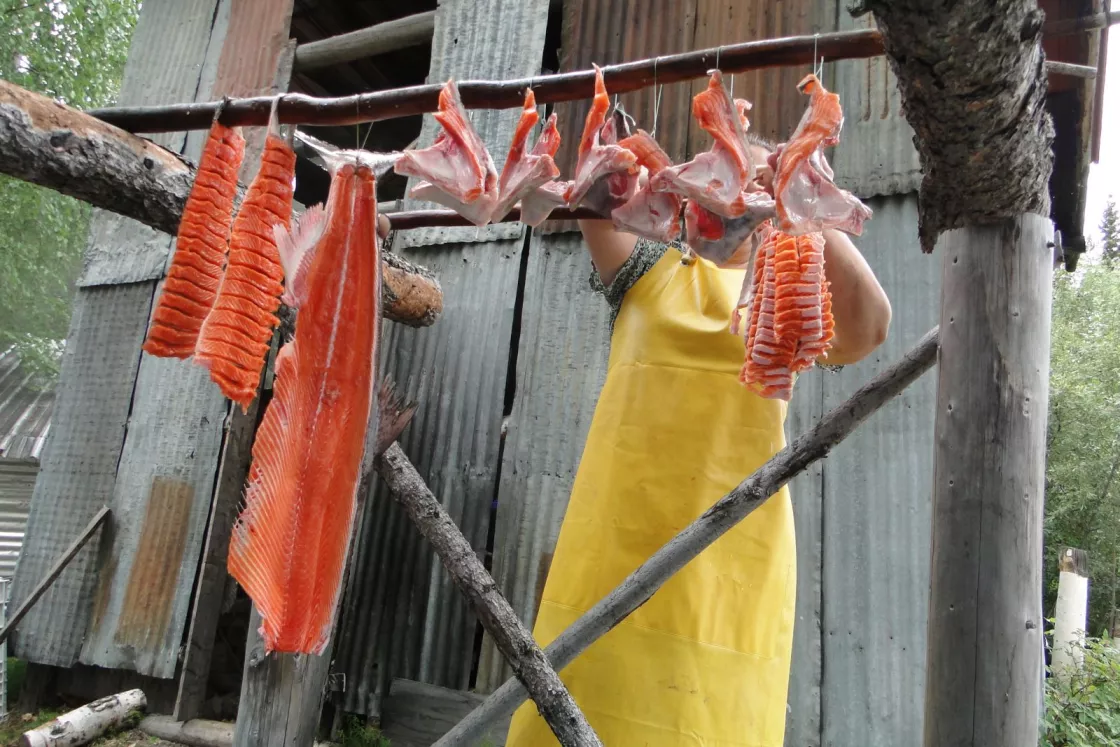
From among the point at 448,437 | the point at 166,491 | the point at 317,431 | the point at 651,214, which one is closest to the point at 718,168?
the point at 651,214

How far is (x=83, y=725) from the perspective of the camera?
544 cm

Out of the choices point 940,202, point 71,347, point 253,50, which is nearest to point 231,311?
point 940,202

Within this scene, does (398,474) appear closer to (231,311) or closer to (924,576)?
(231,311)

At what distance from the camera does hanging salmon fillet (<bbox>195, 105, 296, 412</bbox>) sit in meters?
2.19

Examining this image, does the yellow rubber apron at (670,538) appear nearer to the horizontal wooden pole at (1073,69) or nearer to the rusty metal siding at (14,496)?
the horizontal wooden pole at (1073,69)

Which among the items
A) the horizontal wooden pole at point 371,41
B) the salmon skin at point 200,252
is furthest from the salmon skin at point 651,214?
the horizontal wooden pole at point 371,41

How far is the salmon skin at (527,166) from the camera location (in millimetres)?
1982

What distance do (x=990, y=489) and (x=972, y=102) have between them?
89 cm

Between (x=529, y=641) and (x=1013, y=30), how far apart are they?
7.33 feet

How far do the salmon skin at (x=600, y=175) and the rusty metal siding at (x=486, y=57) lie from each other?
328cm

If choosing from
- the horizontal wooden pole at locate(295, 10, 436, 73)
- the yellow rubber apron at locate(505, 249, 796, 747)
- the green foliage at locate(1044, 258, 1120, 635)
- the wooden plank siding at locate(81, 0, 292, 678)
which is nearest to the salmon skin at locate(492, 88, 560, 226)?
the yellow rubber apron at locate(505, 249, 796, 747)

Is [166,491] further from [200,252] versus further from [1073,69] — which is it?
[1073,69]

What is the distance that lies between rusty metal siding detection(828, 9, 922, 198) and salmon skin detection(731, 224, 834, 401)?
8.43ft

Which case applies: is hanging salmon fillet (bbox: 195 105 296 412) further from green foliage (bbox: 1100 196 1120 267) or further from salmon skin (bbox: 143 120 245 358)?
green foliage (bbox: 1100 196 1120 267)
